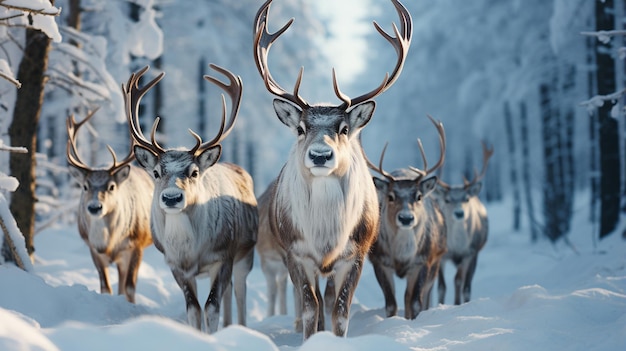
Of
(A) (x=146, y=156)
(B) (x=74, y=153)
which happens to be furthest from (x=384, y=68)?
(A) (x=146, y=156)

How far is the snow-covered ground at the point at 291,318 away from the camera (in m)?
3.23

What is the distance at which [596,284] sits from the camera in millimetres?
6680

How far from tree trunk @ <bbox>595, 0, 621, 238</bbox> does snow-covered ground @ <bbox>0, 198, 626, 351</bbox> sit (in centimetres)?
43

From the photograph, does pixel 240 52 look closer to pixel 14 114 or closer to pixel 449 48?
pixel 449 48

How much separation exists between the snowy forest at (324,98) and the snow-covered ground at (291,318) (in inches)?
1.5

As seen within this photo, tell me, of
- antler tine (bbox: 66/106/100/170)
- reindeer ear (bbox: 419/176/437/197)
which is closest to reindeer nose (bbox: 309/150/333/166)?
reindeer ear (bbox: 419/176/437/197)

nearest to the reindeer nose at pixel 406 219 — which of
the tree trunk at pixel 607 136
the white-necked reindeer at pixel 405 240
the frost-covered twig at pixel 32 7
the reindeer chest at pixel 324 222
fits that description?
the white-necked reindeer at pixel 405 240

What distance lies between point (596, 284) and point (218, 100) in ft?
50.8

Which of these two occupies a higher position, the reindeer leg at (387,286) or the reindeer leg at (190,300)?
the reindeer leg at (190,300)

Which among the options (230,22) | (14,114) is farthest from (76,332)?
(230,22)

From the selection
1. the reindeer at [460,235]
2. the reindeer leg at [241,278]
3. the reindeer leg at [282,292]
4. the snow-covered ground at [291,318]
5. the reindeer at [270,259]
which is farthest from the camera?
the reindeer at [460,235]

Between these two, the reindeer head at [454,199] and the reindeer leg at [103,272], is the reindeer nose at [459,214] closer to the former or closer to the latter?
the reindeer head at [454,199]

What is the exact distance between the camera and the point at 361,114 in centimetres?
556

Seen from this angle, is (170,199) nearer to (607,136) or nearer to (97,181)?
(97,181)
